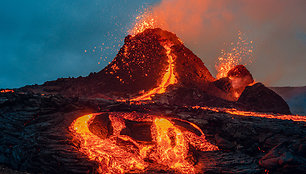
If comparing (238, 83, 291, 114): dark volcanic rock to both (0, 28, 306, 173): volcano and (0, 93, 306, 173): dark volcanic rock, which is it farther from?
(0, 93, 306, 173): dark volcanic rock

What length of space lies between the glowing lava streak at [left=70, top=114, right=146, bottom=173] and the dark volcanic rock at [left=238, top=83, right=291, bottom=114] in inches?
727

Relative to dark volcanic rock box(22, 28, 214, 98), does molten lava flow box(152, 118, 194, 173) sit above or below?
below

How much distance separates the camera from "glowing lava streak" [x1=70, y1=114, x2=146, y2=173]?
6684 millimetres

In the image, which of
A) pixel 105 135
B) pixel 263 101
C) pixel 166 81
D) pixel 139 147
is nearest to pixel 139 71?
pixel 166 81

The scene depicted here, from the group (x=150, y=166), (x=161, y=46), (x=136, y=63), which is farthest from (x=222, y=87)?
(x=150, y=166)

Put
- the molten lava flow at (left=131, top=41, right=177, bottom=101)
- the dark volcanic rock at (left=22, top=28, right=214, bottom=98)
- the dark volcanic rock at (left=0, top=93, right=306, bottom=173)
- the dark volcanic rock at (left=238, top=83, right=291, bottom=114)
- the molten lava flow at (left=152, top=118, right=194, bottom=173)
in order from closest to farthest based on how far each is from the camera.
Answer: the dark volcanic rock at (left=0, top=93, right=306, bottom=173), the molten lava flow at (left=152, top=118, right=194, bottom=173), the dark volcanic rock at (left=238, top=83, right=291, bottom=114), the molten lava flow at (left=131, top=41, right=177, bottom=101), the dark volcanic rock at (left=22, top=28, right=214, bottom=98)

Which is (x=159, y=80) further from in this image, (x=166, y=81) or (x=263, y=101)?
(x=263, y=101)

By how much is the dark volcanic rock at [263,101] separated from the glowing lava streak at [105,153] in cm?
1846

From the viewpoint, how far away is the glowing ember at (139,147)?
22.4 feet

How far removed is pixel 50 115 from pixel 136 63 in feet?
75.5

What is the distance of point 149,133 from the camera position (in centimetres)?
906

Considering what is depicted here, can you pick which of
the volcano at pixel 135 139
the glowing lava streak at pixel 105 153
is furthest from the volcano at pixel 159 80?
the glowing lava streak at pixel 105 153

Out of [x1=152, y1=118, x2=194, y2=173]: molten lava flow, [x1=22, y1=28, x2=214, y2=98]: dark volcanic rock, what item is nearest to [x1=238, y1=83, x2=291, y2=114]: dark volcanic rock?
[x1=22, y1=28, x2=214, y2=98]: dark volcanic rock

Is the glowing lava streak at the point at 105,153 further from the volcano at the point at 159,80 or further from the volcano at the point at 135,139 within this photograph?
the volcano at the point at 159,80
